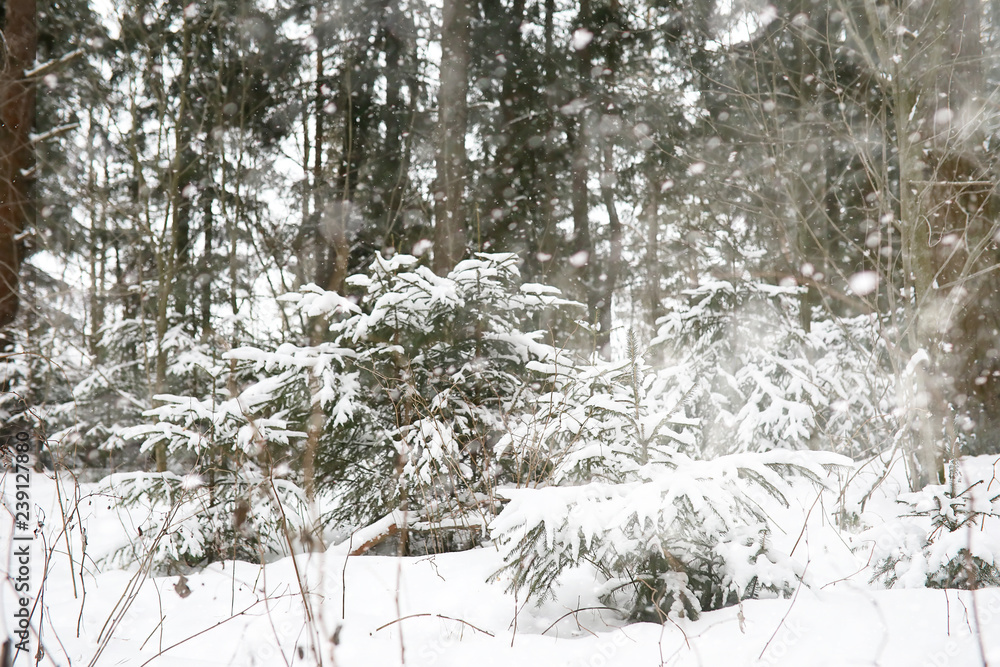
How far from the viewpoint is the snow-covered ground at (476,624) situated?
5.11ft

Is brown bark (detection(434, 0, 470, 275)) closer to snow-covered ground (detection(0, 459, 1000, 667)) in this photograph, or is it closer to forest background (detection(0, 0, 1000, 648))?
forest background (detection(0, 0, 1000, 648))

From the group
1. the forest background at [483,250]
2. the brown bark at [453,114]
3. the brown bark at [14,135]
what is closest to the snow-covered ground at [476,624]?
the forest background at [483,250]

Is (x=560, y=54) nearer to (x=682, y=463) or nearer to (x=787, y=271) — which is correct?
(x=787, y=271)

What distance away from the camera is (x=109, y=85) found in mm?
6812

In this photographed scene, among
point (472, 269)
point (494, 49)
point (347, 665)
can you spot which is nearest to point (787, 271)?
point (472, 269)

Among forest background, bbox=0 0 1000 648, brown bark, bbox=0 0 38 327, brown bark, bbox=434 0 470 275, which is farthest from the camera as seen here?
brown bark, bbox=434 0 470 275

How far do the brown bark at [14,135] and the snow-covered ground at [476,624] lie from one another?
4.46 metres

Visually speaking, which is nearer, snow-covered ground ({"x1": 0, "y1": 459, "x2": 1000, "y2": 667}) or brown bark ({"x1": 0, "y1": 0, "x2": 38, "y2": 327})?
snow-covered ground ({"x1": 0, "y1": 459, "x2": 1000, "y2": 667})

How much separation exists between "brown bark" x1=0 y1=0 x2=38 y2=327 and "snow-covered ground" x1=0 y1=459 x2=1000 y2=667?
→ 14.6 ft

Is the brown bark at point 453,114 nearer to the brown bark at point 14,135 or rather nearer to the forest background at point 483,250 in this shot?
the forest background at point 483,250

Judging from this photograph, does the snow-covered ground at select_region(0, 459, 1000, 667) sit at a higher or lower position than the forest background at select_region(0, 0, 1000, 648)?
lower

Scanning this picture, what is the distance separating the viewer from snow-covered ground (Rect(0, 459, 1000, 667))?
1559 mm

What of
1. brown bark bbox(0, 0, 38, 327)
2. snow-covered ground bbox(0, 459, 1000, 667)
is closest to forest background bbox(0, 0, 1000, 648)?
brown bark bbox(0, 0, 38, 327)

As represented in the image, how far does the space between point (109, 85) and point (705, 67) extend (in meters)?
8.24
